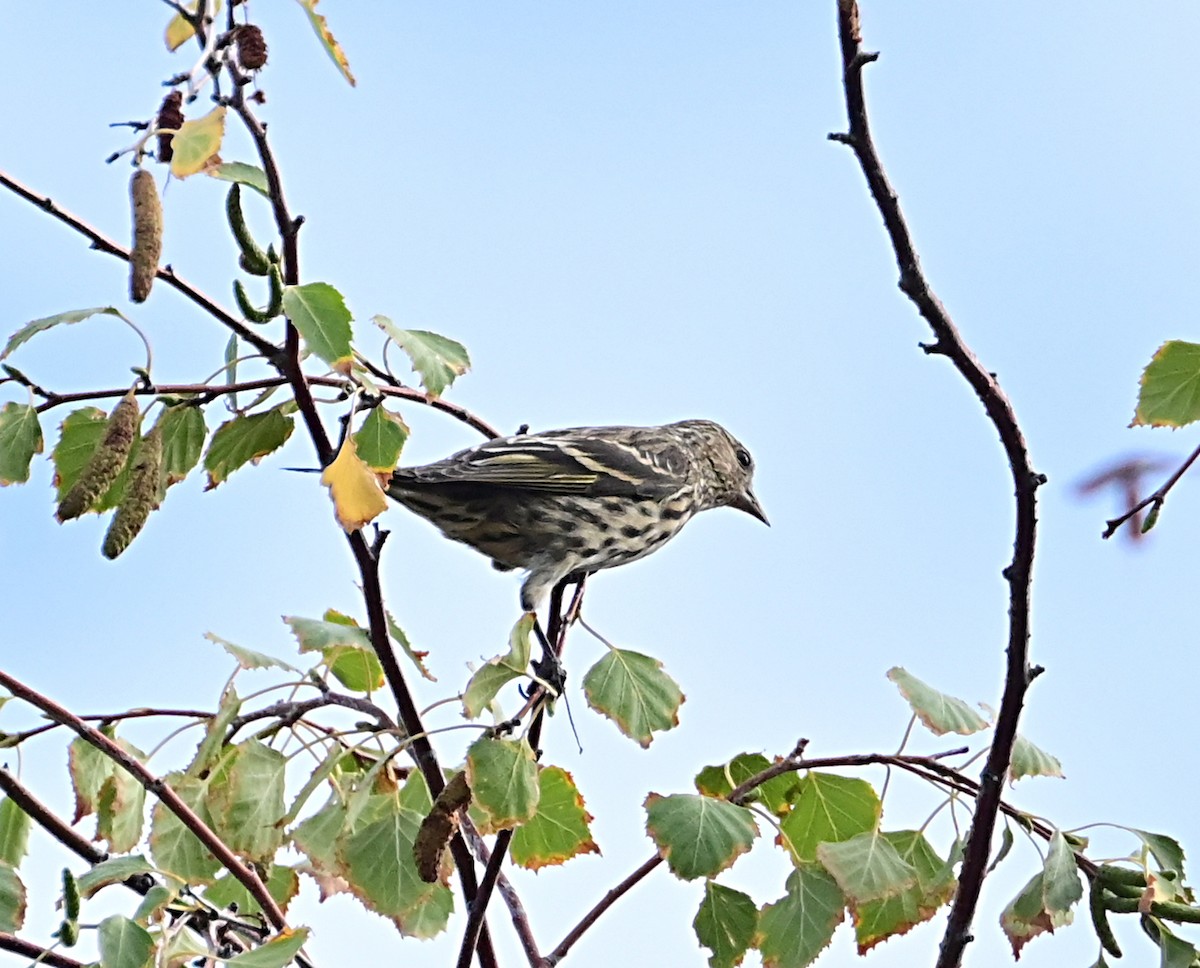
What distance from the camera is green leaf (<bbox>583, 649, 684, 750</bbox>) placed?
→ 3207 millimetres

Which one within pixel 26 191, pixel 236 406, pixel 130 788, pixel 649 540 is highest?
pixel 649 540

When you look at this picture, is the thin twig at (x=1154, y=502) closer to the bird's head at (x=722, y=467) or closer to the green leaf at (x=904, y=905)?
the green leaf at (x=904, y=905)

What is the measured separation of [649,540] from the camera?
6.09 metres

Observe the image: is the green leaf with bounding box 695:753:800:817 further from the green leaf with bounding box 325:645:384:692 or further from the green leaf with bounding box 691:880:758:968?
the green leaf with bounding box 325:645:384:692

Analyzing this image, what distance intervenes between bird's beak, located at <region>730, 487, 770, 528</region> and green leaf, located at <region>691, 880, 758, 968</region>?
423 cm

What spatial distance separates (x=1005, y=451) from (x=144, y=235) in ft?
4.83

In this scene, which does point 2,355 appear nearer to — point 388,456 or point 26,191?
point 26,191

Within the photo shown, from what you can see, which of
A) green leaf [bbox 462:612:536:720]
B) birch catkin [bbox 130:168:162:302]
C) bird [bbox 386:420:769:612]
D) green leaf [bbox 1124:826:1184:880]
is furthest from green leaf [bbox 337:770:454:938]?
bird [bbox 386:420:769:612]

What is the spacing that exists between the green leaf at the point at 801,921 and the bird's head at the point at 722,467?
12.4ft

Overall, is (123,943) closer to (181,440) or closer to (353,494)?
(353,494)

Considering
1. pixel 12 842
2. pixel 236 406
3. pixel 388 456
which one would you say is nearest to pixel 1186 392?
pixel 388 456

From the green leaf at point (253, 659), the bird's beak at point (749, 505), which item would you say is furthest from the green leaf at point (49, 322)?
the bird's beak at point (749, 505)

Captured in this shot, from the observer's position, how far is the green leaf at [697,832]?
9.76ft

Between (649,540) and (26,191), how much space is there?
345 cm
